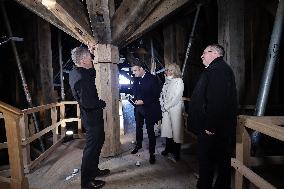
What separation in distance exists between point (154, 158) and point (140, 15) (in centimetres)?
267

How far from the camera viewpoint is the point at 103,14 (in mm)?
3580

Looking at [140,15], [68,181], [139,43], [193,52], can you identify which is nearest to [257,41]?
[140,15]

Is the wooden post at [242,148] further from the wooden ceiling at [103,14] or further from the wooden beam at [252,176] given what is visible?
the wooden ceiling at [103,14]

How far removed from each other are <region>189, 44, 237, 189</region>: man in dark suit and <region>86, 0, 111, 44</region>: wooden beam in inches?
60.4

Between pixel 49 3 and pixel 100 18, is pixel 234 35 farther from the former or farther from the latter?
pixel 49 3

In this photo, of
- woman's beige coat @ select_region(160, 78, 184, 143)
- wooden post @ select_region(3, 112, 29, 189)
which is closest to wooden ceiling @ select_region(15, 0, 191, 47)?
woman's beige coat @ select_region(160, 78, 184, 143)

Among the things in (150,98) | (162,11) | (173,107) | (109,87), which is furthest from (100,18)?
(173,107)

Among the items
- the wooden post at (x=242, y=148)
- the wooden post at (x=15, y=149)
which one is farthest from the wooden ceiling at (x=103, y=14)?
the wooden post at (x=242, y=148)

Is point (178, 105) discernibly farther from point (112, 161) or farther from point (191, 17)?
point (191, 17)

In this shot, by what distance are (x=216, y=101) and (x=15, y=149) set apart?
91.9 inches

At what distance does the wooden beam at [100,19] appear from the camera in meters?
3.34

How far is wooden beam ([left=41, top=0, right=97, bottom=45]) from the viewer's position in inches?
126

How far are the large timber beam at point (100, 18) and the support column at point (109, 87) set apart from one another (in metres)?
0.27

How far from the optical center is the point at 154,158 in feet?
15.8
